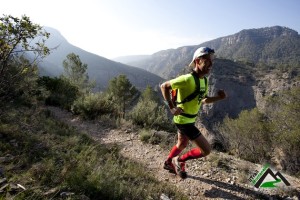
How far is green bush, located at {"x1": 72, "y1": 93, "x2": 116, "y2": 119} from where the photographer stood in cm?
859

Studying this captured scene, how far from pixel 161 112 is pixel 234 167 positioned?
3.52 meters

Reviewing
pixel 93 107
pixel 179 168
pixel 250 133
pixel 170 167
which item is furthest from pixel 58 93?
pixel 250 133

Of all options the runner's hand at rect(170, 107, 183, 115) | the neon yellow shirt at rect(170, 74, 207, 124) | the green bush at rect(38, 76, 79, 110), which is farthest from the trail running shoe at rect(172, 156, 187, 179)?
the green bush at rect(38, 76, 79, 110)

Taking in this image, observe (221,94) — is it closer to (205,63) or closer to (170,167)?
(205,63)

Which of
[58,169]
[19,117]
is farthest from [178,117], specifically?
[19,117]

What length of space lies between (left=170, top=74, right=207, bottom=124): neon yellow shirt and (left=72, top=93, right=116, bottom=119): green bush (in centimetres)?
521

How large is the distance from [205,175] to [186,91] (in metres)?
1.95

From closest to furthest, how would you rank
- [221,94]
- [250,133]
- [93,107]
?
[221,94] → [93,107] → [250,133]

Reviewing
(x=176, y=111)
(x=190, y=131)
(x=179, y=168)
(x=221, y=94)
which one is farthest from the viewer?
(x=179, y=168)

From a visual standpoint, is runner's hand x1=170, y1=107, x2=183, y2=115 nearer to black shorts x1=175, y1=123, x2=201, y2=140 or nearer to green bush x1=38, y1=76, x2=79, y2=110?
black shorts x1=175, y1=123, x2=201, y2=140

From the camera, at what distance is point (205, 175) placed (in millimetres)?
4766

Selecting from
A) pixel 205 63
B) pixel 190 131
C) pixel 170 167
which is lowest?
pixel 170 167

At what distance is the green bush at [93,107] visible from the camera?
859 centimetres

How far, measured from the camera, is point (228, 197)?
3.95 m
